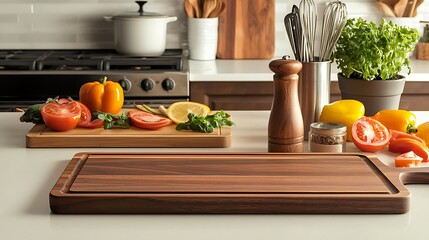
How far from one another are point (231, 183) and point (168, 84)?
1.99 m

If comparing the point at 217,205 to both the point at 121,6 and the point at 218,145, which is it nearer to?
the point at 218,145

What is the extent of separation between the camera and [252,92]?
3.74 meters

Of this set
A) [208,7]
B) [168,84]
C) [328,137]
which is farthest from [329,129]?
[208,7]

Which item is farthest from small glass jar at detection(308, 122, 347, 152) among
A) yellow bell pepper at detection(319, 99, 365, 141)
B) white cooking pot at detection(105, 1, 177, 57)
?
white cooking pot at detection(105, 1, 177, 57)

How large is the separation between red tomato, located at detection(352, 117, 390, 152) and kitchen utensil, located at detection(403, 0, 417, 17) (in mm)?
2303

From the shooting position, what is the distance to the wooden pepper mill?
1.99m

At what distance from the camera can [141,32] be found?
155 inches

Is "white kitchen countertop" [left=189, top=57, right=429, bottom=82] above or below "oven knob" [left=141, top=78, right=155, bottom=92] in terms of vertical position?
above

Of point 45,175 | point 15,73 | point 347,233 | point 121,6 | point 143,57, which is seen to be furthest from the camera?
point 121,6

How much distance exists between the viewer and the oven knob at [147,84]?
3650 millimetres

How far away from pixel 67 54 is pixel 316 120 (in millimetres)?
2223

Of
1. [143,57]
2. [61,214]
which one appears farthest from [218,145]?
[143,57]

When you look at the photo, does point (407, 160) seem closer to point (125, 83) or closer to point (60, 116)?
point (60, 116)

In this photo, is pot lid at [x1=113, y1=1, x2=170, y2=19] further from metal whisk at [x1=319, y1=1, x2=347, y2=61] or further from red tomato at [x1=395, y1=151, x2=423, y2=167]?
red tomato at [x1=395, y1=151, x2=423, y2=167]
